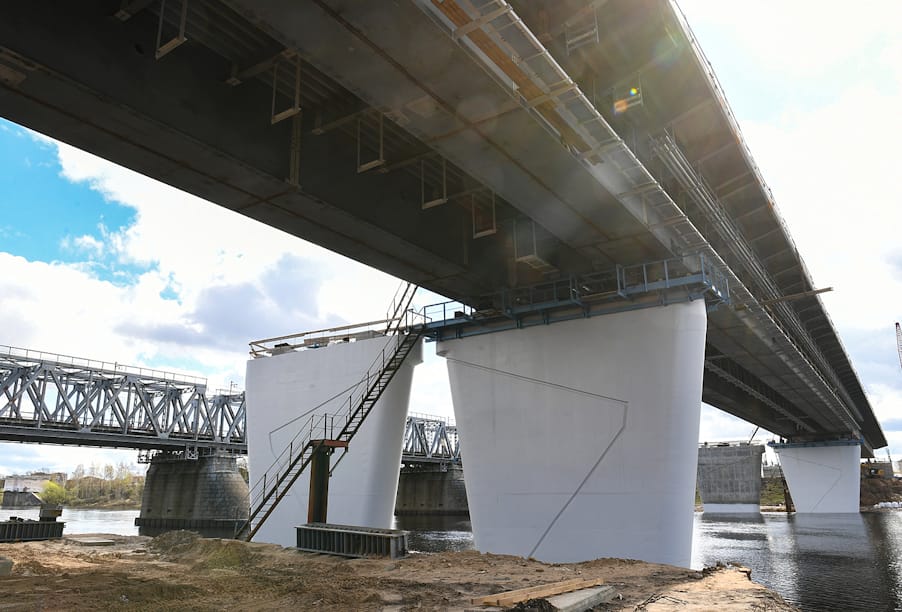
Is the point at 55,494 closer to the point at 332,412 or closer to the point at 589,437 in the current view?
the point at 332,412

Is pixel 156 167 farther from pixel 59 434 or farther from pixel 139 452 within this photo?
pixel 139 452

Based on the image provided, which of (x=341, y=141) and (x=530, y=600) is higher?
(x=341, y=141)

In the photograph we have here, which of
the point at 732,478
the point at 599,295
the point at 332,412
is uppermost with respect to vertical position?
the point at 599,295

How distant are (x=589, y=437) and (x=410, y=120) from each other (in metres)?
13.8

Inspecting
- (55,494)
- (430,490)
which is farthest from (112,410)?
(55,494)

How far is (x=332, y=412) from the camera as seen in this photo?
2831 cm

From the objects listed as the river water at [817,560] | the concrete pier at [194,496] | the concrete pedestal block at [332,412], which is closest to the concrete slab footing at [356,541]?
the concrete pedestal block at [332,412]

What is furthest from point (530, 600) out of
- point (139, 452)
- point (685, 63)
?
point (139, 452)

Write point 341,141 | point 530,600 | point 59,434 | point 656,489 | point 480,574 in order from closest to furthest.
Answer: point 530,600, point 480,574, point 341,141, point 656,489, point 59,434

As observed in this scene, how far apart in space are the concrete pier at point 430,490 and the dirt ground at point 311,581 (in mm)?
75635

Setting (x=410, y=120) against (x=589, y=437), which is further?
(x=589, y=437)

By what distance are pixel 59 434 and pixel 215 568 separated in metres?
49.2

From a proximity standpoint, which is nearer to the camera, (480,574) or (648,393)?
(480,574)

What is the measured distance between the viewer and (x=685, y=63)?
1711cm
